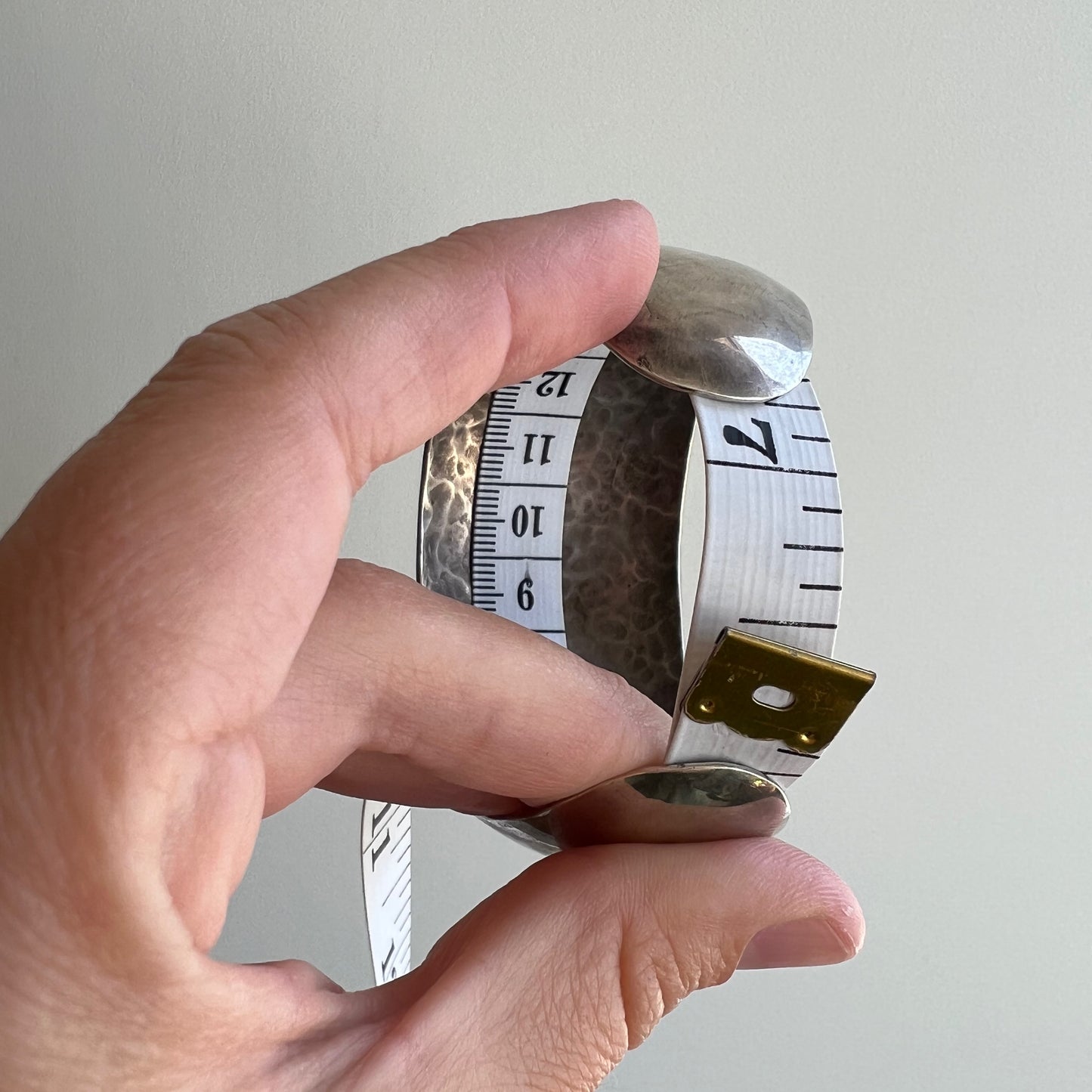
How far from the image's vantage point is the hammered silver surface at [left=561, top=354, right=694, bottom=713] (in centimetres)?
101

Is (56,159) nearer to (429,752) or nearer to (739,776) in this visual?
(429,752)

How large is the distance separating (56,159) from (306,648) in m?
0.66

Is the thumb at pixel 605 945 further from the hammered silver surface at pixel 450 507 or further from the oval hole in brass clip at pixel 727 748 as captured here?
the hammered silver surface at pixel 450 507

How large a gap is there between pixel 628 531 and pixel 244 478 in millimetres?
621

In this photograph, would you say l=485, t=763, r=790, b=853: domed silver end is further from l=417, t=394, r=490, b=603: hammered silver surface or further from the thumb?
l=417, t=394, r=490, b=603: hammered silver surface

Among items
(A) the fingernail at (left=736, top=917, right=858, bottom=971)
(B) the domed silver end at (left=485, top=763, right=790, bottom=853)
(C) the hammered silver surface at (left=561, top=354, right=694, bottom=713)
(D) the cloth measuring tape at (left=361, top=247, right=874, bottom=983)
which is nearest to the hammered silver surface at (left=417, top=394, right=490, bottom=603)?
(D) the cloth measuring tape at (left=361, top=247, right=874, bottom=983)

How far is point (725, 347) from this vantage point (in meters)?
0.64

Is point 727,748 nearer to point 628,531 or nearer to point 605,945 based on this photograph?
point 605,945

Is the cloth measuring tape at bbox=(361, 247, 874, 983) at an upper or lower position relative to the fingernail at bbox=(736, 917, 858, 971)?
upper

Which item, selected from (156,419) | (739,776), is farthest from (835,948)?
(156,419)

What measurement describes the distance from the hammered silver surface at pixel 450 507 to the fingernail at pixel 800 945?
0.37 metres

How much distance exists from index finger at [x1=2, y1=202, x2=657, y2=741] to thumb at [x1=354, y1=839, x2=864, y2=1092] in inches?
10.3

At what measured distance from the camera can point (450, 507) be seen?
0.92 meters

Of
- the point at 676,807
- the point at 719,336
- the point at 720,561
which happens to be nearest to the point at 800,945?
the point at 676,807
